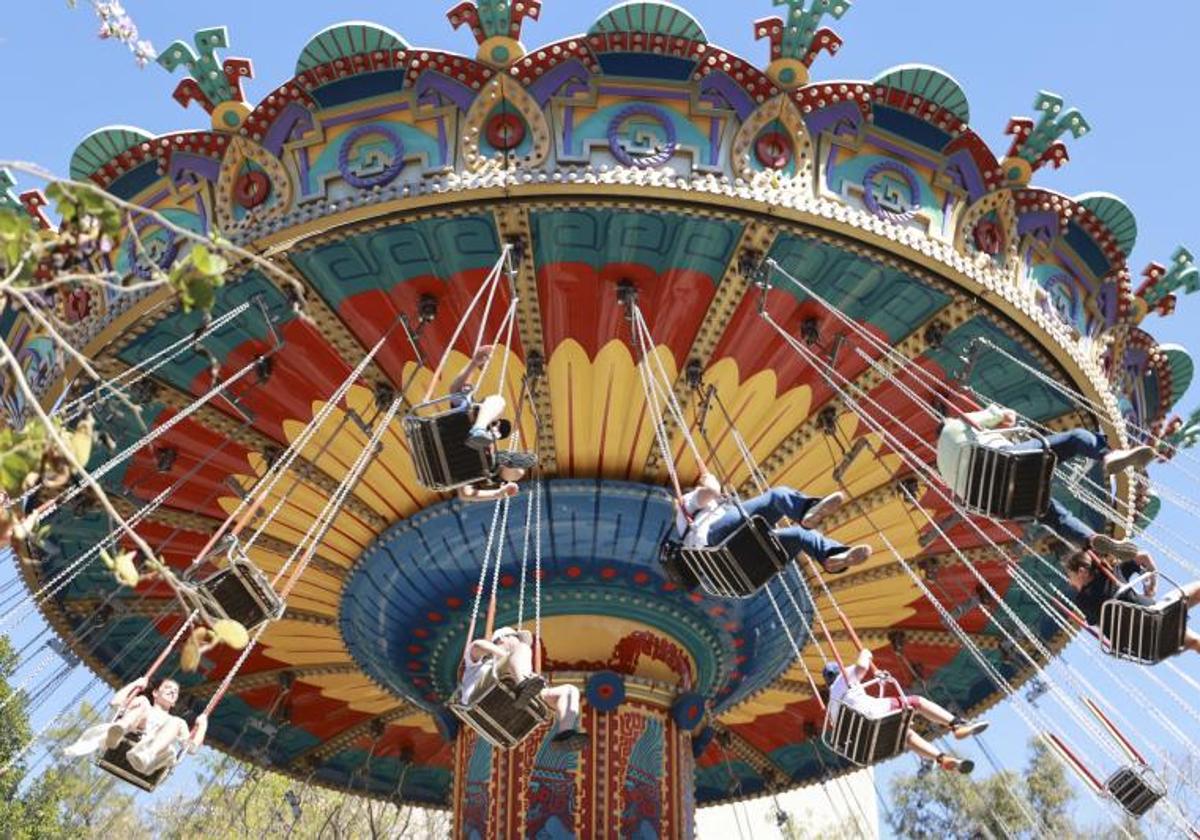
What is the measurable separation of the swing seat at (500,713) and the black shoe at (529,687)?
0.13 feet

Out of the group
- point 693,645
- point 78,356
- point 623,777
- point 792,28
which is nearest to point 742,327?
point 792,28

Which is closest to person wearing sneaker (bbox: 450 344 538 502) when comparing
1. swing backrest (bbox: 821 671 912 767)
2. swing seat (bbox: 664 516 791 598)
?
swing seat (bbox: 664 516 791 598)

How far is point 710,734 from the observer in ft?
36.1

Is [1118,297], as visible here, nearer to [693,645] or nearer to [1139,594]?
[1139,594]

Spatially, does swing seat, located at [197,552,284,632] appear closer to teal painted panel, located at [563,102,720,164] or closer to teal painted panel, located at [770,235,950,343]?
teal painted panel, located at [563,102,720,164]

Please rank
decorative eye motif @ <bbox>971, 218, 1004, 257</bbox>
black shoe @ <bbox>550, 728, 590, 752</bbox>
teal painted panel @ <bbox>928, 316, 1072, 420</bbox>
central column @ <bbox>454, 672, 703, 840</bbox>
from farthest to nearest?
central column @ <bbox>454, 672, 703, 840</bbox> → teal painted panel @ <bbox>928, 316, 1072, 420</bbox> → decorative eye motif @ <bbox>971, 218, 1004, 257</bbox> → black shoe @ <bbox>550, 728, 590, 752</bbox>

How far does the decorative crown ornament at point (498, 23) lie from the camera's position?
8.27 m

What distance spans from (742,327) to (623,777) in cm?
341

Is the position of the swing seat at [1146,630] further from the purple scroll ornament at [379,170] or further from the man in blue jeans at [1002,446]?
the purple scroll ornament at [379,170]

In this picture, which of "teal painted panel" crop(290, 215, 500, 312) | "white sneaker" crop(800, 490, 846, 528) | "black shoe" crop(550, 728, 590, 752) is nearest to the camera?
"white sneaker" crop(800, 490, 846, 528)

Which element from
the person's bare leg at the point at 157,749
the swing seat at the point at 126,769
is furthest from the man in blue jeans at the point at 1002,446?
the swing seat at the point at 126,769

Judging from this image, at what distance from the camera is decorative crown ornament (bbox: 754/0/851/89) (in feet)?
27.7

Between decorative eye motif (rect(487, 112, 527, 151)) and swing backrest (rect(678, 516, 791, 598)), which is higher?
decorative eye motif (rect(487, 112, 527, 151))

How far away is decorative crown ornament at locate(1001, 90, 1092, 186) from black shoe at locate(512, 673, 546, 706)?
4.55 m
